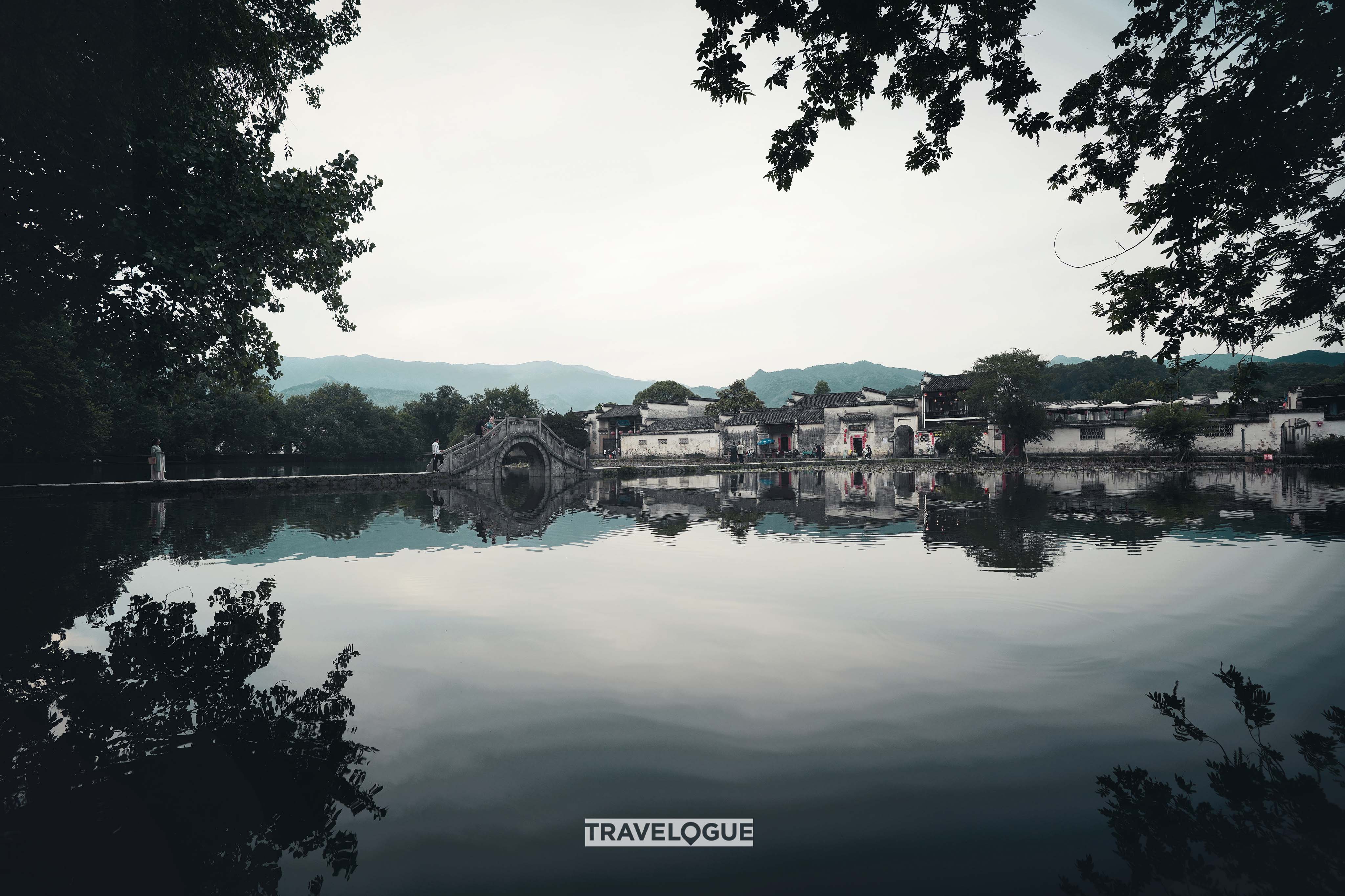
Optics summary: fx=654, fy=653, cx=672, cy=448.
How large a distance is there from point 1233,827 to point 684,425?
62382 mm

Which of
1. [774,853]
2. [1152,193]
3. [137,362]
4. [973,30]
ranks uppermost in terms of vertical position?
[973,30]

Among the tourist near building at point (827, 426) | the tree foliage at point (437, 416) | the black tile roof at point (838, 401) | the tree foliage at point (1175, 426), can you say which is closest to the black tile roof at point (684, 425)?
the tourist near building at point (827, 426)

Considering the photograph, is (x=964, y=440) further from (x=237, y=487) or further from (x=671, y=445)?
(x=237, y=487)

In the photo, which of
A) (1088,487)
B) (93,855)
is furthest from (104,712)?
(1088,487)

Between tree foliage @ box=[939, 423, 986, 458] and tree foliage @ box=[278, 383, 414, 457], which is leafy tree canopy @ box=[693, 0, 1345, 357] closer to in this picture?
tree foliage @ box=[939, 423, 986, 458]

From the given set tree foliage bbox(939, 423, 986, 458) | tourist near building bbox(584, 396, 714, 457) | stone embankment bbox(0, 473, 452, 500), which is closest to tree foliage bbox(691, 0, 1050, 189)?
stone embankment bbox(0, 473, 452, 500)

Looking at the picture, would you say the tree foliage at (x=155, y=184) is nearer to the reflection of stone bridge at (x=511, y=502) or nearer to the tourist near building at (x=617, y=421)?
the reflection of stone bridge at (x=511, y=502)

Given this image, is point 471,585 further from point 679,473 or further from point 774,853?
point 679,473

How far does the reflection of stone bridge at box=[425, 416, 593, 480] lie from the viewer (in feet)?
103

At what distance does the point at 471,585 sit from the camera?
8.22m

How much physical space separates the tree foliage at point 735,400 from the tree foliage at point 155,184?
6752 cm

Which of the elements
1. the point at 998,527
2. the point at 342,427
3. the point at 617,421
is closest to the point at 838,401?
the point at 617,421

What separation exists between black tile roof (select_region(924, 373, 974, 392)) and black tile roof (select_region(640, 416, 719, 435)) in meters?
19.5

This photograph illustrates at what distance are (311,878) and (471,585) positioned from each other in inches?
223
